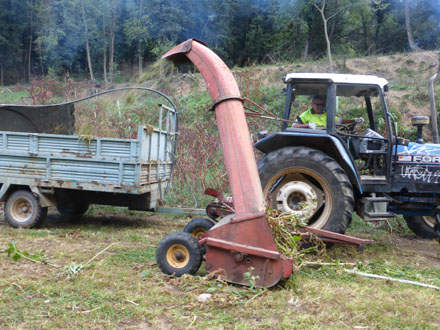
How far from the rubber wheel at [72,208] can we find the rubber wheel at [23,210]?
2.10ft

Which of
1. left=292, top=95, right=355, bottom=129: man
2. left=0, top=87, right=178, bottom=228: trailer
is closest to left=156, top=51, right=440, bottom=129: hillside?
left=0, top=87, right=178, bottom=228: trailer

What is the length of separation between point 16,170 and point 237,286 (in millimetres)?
4265

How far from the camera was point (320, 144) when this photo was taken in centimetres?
488

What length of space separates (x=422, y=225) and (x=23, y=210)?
6.11 m

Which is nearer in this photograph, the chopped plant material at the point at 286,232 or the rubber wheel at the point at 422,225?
the chopped plant material at the point at 286,232

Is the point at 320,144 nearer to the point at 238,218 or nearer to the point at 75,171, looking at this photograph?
the point at 238,218

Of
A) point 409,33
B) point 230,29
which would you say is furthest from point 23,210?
point 409,33

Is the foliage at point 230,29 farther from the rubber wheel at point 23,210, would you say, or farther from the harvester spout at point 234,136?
the harvester spout at point 234,136

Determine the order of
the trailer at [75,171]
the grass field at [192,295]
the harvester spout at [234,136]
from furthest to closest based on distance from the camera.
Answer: the trailer at [75,171] → the harvester spout at [234,136] → the grass field at [192,295]

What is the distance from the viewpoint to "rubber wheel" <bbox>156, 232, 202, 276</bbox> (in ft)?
11.8

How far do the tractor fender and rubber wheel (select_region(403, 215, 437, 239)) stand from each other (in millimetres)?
1830

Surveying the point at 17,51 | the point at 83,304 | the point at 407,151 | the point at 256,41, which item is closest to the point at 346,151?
the point at 407,151

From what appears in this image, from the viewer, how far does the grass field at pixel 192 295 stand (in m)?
2.76

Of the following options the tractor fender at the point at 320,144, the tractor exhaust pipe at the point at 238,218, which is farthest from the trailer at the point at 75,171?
the tractor exhaust pipe at the point at 238,218
